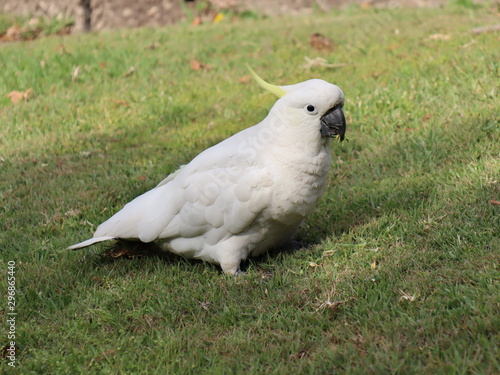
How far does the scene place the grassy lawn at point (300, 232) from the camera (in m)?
2.05

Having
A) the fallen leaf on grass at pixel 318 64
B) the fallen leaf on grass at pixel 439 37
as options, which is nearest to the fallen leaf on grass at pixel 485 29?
the fallen leaf on grass at pixel 439 37

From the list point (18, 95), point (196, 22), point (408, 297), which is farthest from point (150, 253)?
point (196, 22)

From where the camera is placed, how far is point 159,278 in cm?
260

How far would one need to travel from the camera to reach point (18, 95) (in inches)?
191


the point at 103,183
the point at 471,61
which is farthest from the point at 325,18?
the point at 103,183

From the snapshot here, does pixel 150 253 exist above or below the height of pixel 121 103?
above

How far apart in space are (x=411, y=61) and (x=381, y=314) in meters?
3.09

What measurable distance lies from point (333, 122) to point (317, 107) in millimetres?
89

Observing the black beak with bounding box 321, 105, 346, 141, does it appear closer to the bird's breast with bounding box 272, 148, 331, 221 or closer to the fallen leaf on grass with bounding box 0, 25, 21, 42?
the bird's breast with bounding box 272, 148, 331, 221

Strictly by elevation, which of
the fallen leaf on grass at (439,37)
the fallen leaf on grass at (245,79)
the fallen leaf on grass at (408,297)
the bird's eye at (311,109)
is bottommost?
the fallen leaf on grass at (245,79)

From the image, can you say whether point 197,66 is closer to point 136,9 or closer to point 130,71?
point 130,71

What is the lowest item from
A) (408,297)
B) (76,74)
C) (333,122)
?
(76,74)

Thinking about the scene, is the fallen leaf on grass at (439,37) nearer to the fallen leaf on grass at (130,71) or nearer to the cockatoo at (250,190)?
the fallen leaf on grass at (130,71)

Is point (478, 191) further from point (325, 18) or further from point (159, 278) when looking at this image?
point (325, 18)
